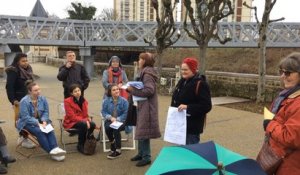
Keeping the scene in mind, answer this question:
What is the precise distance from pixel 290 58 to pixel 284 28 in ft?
80.5

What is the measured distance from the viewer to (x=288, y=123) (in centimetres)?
287

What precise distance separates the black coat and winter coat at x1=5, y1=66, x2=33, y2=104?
3.26 m

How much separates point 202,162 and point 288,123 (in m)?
0.91

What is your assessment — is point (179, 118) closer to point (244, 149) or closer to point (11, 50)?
point (244, 149)

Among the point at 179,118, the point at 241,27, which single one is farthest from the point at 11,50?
the point at 179,118

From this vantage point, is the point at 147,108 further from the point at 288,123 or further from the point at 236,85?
the point at 236,85

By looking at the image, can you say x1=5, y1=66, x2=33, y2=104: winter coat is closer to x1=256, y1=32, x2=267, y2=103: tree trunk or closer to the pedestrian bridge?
x1=256, y1=32, x2=267, y2=103: tree trunk

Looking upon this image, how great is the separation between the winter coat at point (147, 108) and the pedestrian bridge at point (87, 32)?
53.0 feet

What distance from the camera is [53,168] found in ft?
18.7

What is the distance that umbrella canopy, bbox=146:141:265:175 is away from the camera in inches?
89.3

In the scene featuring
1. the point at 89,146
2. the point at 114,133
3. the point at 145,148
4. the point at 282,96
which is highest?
the point at 282,96

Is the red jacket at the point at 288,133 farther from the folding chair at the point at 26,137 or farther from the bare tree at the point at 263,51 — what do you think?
the bare tree at the point at 263,51

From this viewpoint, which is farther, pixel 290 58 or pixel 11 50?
pixel 11 50

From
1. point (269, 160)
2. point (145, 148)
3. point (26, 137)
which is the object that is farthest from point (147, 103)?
point (269, 160)
